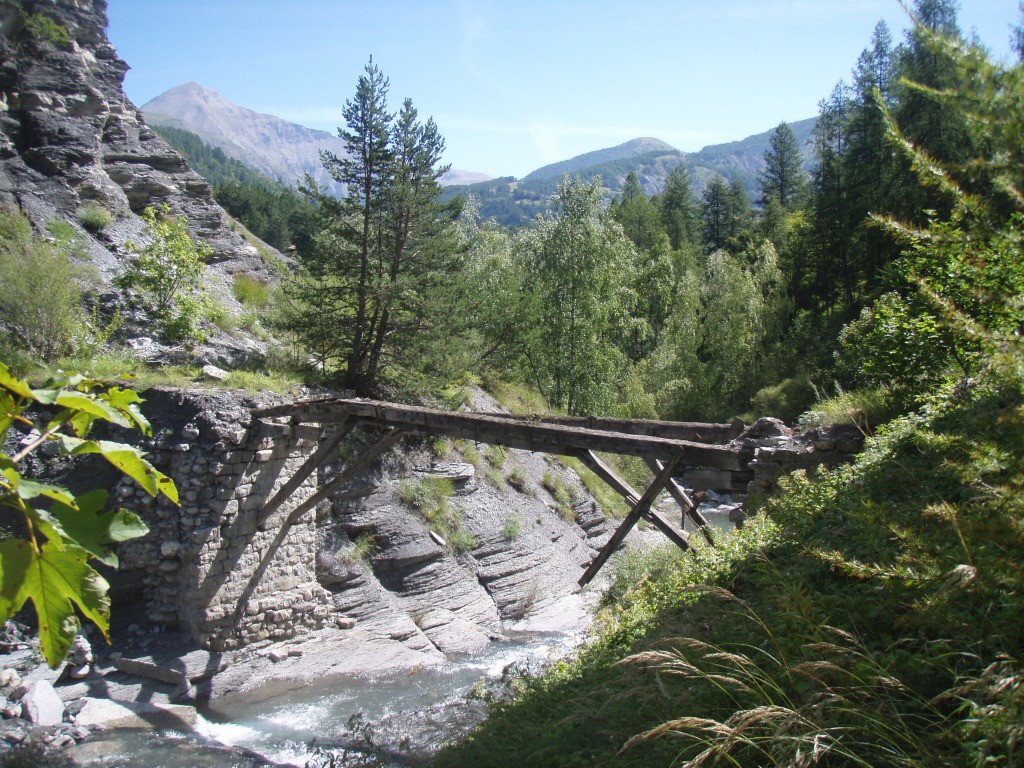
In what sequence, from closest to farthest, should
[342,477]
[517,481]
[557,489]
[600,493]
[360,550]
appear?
[342,477], [360,550], [517,481], [557,489], [600,493]

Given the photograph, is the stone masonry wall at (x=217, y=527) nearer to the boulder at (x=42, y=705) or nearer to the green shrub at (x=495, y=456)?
the boulder at (x=42, y=705)

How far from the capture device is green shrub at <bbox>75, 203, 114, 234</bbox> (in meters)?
15.7

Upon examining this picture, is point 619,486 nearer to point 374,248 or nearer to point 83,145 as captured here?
point 374,248

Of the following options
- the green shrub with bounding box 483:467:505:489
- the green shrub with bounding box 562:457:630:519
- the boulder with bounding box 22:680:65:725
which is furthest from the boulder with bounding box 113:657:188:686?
the green shrub with bounding box 562:457:630:519

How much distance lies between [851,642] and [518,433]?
4978 millimetres

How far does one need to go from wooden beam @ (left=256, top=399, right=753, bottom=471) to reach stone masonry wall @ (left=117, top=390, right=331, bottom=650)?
64 cm

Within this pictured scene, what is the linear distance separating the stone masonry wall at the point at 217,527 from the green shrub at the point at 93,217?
796 centimetres

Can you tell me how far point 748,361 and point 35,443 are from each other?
29009mm

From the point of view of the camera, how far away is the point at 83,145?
17.0m

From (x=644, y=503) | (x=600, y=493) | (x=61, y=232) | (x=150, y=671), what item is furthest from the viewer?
(x=600, y=493)

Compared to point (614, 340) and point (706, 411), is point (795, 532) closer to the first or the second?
point (706, 411)

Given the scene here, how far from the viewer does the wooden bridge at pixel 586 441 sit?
7.38 metres

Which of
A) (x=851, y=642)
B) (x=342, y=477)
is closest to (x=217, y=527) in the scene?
(x=342, y=477)

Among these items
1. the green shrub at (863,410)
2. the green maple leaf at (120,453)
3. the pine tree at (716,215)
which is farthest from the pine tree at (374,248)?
the pine tree at (716,215)
